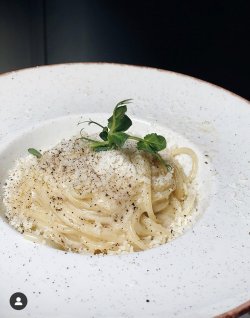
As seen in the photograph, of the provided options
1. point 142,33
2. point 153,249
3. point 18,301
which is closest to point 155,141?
point 153,249

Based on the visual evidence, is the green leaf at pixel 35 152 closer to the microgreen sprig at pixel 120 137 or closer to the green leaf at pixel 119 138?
the microgreen sprig at pixel 120 137

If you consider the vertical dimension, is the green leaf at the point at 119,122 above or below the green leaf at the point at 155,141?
above

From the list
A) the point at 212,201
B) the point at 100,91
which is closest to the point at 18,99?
the point at 100,91

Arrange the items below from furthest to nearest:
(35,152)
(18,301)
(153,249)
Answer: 1. (35,152)
2. (153,249)
3. (18,301)

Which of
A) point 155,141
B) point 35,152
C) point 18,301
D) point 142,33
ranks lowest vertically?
point 18,301

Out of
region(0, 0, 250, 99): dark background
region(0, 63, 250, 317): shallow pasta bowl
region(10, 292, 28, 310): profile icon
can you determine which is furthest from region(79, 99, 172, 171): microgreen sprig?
region(0, 0, 250, 99): dark background

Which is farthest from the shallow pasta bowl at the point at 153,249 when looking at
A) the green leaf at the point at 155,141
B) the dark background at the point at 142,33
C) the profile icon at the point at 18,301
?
the dark background at the point at 142,33

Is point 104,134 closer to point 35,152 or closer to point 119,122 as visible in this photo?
point 119,122

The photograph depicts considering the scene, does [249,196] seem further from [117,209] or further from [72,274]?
[72,274]
